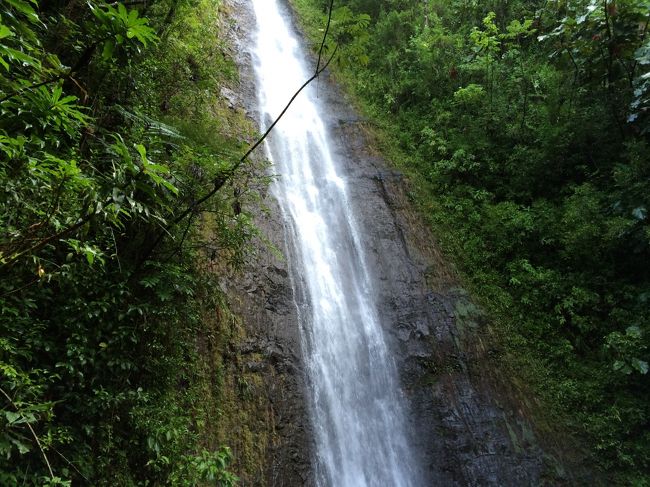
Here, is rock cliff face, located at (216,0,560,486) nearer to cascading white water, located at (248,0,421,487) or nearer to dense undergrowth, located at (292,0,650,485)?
cascading white water, located at (248,0,421,487)

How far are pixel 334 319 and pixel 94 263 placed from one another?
4703mm

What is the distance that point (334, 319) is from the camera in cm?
741

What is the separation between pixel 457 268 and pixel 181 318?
A: 6.27 metres

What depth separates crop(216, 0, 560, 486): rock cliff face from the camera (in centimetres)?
581

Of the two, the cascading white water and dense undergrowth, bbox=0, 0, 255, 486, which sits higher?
dense undergrowth, bbox=0, 0, 255, 486

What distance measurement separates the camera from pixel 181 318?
14.9 ft

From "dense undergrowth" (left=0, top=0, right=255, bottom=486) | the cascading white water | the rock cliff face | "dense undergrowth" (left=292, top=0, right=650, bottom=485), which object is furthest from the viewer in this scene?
"dense undergrowth" (left=292, top=0, right=650, bottom=485)

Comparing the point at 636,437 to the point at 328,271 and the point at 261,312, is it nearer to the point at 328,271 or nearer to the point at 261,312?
the point at 328,271

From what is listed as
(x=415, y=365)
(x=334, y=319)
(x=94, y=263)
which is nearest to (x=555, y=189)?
(x=415, y=365)

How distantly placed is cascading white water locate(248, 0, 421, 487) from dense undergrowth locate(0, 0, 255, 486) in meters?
2.10

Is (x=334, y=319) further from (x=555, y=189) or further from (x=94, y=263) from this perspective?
(x=555, y=189)

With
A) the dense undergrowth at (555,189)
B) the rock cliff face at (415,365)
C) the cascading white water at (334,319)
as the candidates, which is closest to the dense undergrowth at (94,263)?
the rock cliff face at (415,365)

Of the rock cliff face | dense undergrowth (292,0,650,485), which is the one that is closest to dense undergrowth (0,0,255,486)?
the rock cliff face

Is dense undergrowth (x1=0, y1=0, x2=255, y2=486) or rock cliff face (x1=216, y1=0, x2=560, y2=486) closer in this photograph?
dense undergrowth (x1=0, y1=0, x2=255, y2=486)
